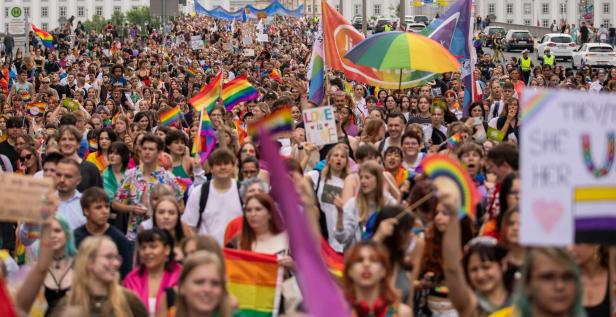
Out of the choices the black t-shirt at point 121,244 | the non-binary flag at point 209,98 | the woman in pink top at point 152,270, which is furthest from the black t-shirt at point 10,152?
the woman in pink top at point 152,270

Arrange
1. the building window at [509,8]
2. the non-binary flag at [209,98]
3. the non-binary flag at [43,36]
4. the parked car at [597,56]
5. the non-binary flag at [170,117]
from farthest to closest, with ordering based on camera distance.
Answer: the building window at [509,8] < the parked car at [597,56] < the non-binary flag at [43,36] < the non-binary flag at [170,117] < the non-binary flag at [209,98]

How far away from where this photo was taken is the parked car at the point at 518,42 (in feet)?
175

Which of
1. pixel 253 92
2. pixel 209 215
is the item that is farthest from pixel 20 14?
pixel 209 215

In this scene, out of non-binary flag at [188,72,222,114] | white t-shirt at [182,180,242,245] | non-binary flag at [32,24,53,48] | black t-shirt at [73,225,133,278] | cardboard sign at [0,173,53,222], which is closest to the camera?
cardboard sign at [0,173,53,222]

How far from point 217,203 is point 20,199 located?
9.97 ft

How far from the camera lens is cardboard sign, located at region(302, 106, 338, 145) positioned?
11.2 meters

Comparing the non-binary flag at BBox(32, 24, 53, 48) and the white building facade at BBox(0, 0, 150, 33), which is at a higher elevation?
Result: the white building facade at BBox(0, 0, 150, 33)

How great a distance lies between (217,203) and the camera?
8.68 m

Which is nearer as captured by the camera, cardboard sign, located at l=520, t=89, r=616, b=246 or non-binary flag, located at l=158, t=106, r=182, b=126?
cardboard sign, located at l=520, t=89, r=616, b=246

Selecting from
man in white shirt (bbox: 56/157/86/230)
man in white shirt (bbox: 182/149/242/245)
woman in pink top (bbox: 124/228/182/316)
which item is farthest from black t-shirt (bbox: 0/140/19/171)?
woman in pink top (bbox: 124/228/182/316)

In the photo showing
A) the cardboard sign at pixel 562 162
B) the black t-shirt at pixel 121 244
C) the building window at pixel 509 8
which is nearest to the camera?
the cardboard sign at pixel 562 162

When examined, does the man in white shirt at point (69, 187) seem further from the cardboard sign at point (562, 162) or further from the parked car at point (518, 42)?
the parked car at point (518, 42)

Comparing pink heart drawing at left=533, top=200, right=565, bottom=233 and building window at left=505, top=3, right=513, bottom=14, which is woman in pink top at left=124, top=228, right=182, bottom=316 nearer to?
pink heart drawing at left=533, top=200, right=565, bottom=233

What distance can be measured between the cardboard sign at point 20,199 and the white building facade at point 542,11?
113102mm
